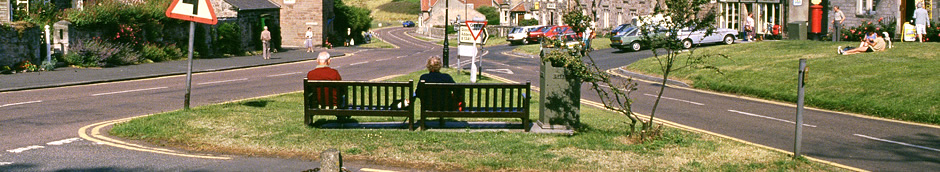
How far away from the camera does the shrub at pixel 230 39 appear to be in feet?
132

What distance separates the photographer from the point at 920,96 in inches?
710

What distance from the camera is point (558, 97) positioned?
11.6 meters

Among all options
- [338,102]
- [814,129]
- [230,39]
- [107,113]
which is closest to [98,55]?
[230,39]

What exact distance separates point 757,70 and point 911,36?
7593 mm

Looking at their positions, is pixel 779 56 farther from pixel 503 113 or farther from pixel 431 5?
pixel 431 5

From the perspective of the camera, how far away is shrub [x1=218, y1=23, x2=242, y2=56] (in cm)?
4016

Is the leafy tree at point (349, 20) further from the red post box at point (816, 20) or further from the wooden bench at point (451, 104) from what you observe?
the wooden bench at point (451, 104)

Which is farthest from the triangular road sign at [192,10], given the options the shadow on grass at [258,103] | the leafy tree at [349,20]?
the leafy tree at [349,20]

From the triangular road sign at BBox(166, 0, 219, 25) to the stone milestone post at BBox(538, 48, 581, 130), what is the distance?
5841 millimetres

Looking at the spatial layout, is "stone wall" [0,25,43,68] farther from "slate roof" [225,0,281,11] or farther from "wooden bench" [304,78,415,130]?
"slate roof" [225,0,281,11]

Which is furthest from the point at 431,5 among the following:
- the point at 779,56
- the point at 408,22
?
the point at 779,56

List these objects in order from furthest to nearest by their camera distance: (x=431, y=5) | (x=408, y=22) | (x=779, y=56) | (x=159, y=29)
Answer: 1. (x=408, y=22)
2. (x=431, y=5)
3. (x=159, y=29)
4. (x=779, y=56)

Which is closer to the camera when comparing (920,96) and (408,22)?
(920,96)

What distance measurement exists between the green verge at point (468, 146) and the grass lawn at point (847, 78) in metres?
7.86
